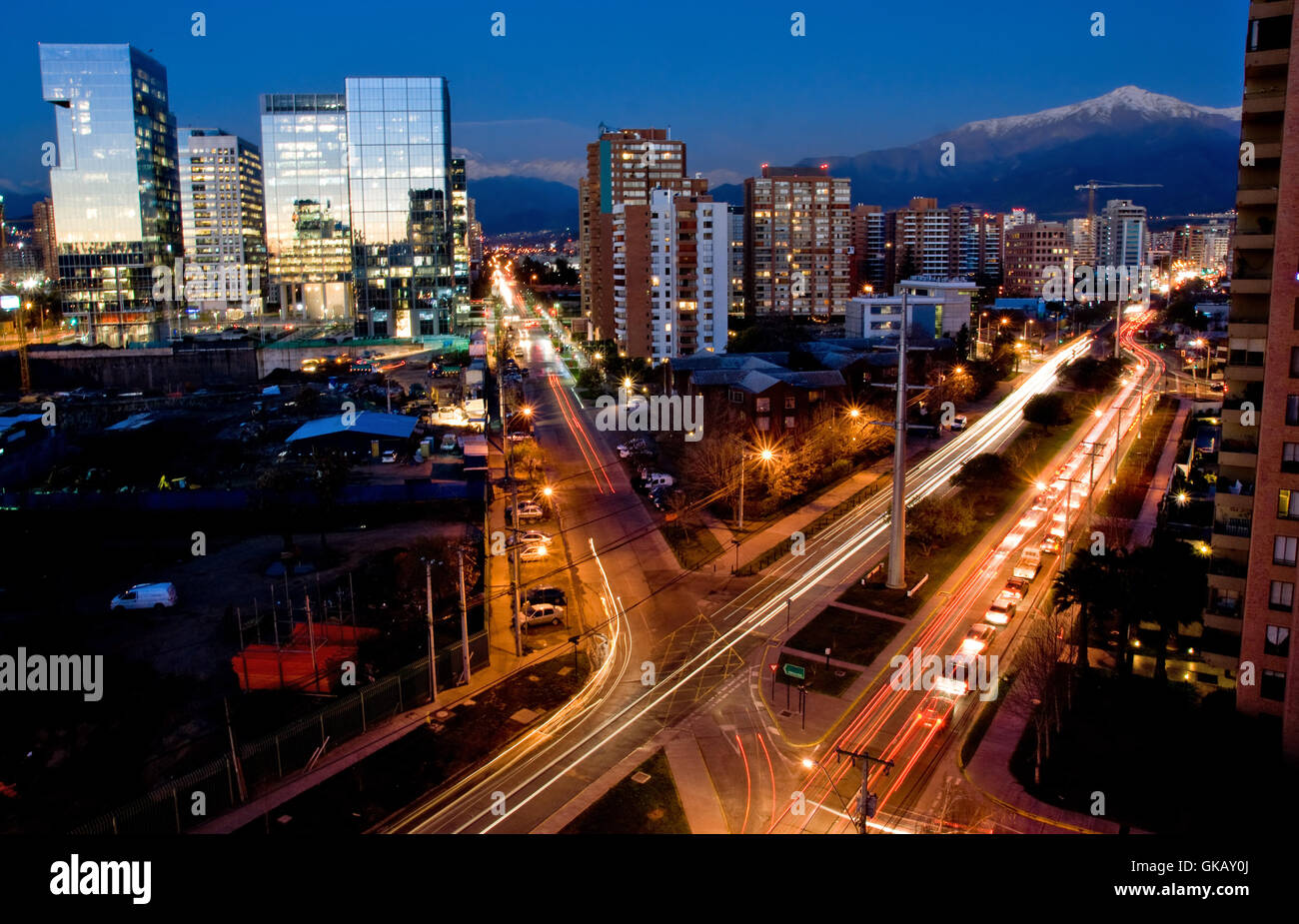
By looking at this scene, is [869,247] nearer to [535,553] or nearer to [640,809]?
[535,553]

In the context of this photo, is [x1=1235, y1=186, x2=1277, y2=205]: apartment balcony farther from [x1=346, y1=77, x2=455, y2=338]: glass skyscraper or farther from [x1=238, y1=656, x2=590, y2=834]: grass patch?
[x1=346, y1=77, x2=455, y2=338]: glass skyscraper

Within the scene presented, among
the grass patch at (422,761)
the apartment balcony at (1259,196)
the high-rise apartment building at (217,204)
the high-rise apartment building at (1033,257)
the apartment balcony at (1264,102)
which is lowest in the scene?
the grass patch at (422,761)

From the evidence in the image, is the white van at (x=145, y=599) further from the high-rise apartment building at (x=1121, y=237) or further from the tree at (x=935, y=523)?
the high-rise apartment building at (x=1121, y=237)

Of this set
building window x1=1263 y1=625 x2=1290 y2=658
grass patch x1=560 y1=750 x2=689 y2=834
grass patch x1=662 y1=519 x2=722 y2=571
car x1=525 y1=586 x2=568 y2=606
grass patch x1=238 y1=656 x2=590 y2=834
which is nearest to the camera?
grass patch x1=560 y1=750 x2=689 y2=834

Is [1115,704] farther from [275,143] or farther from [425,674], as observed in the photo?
[275,143]

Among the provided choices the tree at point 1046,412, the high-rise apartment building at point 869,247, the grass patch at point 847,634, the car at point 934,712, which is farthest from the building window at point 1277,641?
the high-rise apartment building at point 869,247

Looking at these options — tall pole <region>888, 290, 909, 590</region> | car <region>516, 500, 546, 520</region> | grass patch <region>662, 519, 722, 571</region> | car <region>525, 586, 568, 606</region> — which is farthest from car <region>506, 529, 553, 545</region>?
tall pole <region>888, 290, 909, 590</region>

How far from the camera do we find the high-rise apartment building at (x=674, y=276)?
52.9 meters

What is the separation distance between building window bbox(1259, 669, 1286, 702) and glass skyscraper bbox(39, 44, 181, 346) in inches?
3043

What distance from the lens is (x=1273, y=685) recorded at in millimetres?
13953

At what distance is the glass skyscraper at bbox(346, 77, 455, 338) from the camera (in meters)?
68.9

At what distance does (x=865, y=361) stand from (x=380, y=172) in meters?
45.3

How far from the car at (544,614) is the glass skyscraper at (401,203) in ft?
190
